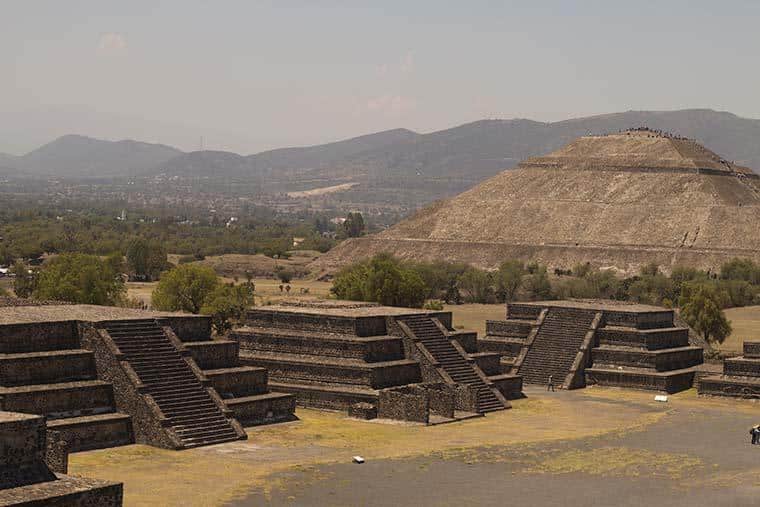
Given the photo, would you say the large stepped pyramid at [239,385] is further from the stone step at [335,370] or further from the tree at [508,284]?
the tree at [508,284]

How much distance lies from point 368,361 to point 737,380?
708 inches

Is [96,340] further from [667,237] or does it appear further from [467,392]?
[667,237]

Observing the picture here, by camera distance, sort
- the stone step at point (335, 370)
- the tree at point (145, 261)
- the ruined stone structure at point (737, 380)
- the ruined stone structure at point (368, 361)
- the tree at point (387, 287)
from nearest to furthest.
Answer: the ruined stone structure at point (368, 361)
the stone step at point (335, 370)
the ruined stone structure at point (737, 380)
the tree at point (387, 287)
the tree at point (145, 261)

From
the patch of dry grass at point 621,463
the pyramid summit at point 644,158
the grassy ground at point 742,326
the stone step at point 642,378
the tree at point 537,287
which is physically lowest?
the patch of dry grass at point 621,463

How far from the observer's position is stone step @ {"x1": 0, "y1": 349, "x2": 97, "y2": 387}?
43719 millimetres

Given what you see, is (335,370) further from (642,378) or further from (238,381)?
(642,378)

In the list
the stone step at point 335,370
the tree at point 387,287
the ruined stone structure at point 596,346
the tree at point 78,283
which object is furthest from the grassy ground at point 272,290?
the stone step at point 335,370

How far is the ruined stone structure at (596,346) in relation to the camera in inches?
2635

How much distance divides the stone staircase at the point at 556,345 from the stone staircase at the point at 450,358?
889 centimetres

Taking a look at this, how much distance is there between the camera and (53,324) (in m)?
45.9

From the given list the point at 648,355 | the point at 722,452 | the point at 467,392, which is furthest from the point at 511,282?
the point at 722,452

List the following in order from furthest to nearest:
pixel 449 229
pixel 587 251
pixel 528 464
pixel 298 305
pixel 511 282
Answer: pixel 449 229, pixel 587 251, pixel 511 282, pixel 298 305, pixel 528 464

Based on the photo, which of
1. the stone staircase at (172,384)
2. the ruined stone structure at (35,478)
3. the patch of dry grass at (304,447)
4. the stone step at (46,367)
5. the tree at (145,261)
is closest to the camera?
the ruined stone structure at (35,478)

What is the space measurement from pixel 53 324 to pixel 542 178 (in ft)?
492
